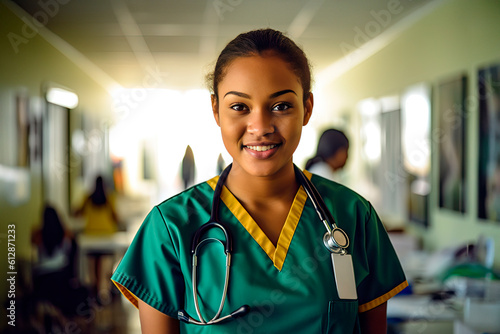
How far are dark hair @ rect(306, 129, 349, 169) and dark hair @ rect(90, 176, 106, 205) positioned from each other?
6.60 feet

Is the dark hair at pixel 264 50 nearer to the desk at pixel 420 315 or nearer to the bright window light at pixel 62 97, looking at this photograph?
the desk at pixel 420 315

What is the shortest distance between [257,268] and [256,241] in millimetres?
50

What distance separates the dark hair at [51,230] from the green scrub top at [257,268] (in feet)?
8.37

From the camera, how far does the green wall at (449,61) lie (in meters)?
2.62

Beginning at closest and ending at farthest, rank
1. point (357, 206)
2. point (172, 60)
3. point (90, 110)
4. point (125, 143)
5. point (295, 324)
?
1. point (295, 324)
2. point (357, 206)
3. point (172, 60)
4. point (90, 110)
5. point (125, 143)

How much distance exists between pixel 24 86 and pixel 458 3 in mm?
2879

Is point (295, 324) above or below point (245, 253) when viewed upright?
below

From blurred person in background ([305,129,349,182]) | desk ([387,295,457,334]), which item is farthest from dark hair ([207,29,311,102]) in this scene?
blurred person in background ([305,129,349,182])

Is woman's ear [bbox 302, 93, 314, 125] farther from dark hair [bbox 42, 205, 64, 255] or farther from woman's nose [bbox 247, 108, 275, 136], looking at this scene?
dark hair [bbox 42, 205, 64, 255]

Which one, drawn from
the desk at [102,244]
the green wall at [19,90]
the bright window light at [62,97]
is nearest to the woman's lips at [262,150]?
the green wall at [19,90]

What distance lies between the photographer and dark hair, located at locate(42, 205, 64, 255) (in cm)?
315

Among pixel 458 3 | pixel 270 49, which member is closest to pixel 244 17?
pixel 458 3

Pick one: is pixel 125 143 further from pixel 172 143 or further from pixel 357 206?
pixel 357 206

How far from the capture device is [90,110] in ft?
18.5
